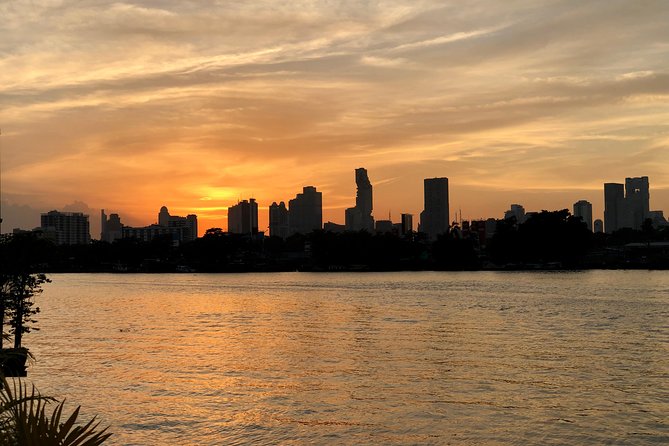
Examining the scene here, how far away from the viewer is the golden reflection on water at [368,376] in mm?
34062

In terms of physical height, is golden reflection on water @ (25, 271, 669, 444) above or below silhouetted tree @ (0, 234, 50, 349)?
below

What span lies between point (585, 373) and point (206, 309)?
3167 inches

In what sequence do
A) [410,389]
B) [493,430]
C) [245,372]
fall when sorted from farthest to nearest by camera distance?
[245,372] → [410,389] → [493,430]

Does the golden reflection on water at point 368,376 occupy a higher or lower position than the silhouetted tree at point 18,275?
lower

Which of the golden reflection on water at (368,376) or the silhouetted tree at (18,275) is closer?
the golden reflection on water at (368,376)

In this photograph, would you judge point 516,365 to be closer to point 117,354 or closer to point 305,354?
point 305,354

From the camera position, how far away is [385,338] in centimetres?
6975

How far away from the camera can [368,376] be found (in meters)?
47.3

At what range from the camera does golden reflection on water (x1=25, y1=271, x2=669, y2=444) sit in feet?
112

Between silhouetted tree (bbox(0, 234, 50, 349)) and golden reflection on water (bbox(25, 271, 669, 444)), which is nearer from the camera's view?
golden reflection on water (bbox(25, 271, 669, 444))

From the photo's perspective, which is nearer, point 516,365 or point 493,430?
point 493,430

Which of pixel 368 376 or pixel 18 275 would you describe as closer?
pixel 368 376

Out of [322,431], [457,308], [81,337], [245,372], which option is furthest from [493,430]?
[457,308]

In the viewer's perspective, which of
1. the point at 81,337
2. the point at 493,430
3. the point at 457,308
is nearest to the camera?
the point at 493,430
